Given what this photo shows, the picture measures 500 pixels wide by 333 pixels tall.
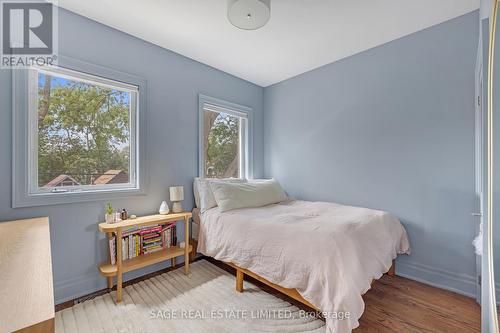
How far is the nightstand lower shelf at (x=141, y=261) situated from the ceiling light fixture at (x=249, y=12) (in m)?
2.30

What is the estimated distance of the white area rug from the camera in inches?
63.1

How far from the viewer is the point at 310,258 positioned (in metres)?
1.53

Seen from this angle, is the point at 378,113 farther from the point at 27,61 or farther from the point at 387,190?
the point at 27,61

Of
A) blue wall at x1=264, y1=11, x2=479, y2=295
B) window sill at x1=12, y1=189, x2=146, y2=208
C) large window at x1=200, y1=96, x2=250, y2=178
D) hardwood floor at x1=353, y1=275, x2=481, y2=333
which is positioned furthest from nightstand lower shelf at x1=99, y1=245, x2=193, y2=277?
blue wall at x1=264, y1=11, x2=479, y2=295

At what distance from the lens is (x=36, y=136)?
1876 millimetres

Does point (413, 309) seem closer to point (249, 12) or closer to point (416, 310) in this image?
point (416, 310)

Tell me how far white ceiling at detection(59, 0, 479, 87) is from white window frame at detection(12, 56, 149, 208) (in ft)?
1.70

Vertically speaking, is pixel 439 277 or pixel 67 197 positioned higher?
pixel 67 197

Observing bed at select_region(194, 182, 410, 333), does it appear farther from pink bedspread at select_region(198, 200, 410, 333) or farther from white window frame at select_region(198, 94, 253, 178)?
white window frame at select_region(198, 94, 253, 178)

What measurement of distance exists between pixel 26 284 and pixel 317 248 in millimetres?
1436

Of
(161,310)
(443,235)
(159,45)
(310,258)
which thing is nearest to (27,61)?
(159,45)

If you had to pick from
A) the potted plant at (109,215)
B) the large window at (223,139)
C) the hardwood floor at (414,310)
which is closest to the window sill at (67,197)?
the potted plant at (109,215)

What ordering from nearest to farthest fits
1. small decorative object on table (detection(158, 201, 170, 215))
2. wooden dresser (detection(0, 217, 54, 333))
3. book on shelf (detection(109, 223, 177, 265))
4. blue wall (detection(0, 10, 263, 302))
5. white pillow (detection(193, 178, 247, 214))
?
wooden dresser (detection(0, 217, 54, 333))
blue wall (detection(0, 10, 263, 302))
book on shelf (detection(109, 223, 177, 265))
small decorative object on table (detection(158, 201, 170, 215))
white pillow (detection(193, 178, 247, 214))

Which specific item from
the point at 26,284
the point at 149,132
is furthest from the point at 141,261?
the point at 26,284
